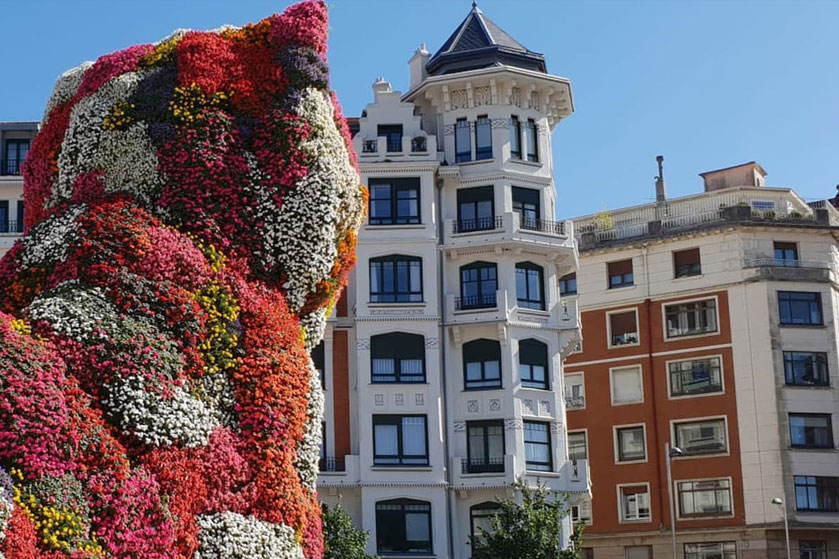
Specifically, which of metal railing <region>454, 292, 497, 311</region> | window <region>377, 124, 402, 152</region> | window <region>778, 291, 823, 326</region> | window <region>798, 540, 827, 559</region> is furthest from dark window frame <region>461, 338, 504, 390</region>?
window <region>798, 540, 827, 559</region>

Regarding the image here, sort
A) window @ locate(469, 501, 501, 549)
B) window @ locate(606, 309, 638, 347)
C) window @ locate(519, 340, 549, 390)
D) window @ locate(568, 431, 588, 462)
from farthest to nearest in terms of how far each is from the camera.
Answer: window @ locate(606, 309, 638, 347) → window @ locate(568, 431, 588, 462) → window @ locate(519, 340, 549, 390) → window @ locate(469, 501, 501, 549)

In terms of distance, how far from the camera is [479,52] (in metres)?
62.6

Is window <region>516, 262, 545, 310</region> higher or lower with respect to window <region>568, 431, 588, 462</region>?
higher

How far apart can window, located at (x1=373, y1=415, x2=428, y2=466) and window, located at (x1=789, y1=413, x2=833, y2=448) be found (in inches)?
866

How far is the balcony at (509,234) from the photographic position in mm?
59438

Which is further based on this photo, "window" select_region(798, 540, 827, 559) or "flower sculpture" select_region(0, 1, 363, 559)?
"window" select_region(798, 540, 827, 559)

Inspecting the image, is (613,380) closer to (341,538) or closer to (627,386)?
(627,386)

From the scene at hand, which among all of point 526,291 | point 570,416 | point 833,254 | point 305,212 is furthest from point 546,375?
point 305,212

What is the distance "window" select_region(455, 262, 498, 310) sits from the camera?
59.6m

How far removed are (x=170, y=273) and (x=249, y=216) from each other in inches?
81.7

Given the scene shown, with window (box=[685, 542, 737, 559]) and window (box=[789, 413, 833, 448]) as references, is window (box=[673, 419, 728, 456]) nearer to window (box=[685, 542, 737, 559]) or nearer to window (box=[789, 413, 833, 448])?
window (box=[789, 413, 833, 448])

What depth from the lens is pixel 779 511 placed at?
69125 mm

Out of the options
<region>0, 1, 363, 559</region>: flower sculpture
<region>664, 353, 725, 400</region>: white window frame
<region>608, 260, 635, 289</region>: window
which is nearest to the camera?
<region>0, 1, 363, 559</region>: flower sculpture

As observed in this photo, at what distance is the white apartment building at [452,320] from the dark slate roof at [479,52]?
10cm
